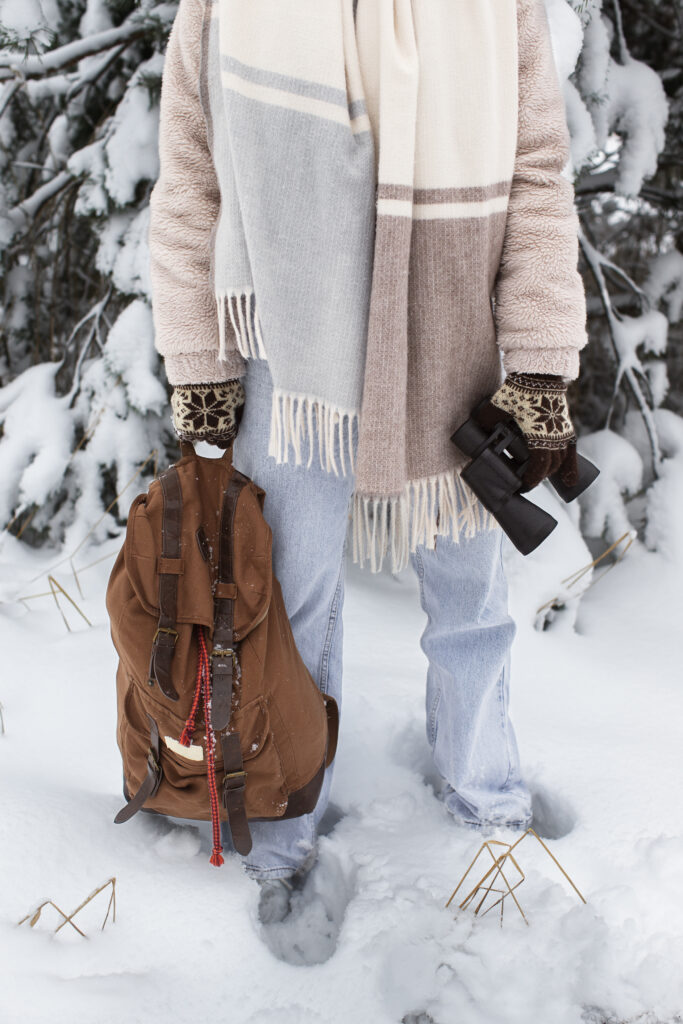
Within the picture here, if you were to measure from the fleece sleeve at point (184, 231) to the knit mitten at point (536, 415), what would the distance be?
1.45ft

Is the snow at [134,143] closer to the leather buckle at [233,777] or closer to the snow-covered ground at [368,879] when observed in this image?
the snow-covered ground at [368,879]

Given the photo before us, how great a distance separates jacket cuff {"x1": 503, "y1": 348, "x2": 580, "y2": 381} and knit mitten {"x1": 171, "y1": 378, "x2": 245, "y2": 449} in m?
0.47

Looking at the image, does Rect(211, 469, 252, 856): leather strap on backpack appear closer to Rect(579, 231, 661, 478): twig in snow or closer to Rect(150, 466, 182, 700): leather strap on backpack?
Rect(150, 466, 182, 700): leather strap on backpack

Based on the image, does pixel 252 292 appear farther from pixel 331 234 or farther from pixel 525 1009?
pixel 525 1009

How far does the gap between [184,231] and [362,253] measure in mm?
313

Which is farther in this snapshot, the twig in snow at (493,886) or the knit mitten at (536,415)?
the twig in snow at (493,886)

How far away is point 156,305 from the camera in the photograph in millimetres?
1146

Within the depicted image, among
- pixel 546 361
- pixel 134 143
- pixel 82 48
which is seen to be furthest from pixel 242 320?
pixel 82 48

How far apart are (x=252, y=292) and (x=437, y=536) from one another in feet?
1.83

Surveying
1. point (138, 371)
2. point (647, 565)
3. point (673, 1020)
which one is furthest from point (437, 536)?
point (647, 565)

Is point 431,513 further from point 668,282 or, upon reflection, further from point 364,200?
point 668,282

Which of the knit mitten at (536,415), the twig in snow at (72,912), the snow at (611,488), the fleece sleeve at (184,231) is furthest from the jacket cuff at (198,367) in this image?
the snow at (611,488)

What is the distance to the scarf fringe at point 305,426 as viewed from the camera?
Result: 1.06m

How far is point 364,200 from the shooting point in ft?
3.23
